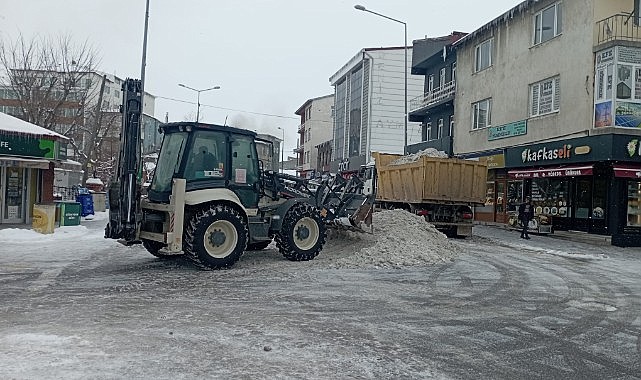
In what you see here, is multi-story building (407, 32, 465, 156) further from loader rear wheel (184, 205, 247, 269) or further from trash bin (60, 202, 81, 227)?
loader rear wheel (184, 205, 247, 269)

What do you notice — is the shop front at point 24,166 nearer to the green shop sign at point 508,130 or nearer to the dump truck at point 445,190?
the dump truck at point 445,190

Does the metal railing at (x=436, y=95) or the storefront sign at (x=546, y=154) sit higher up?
the metal railing at (x=436, y=95)

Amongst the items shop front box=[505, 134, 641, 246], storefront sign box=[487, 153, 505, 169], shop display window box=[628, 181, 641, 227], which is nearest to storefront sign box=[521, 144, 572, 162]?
shop front box=[505, 134, 641, 246]

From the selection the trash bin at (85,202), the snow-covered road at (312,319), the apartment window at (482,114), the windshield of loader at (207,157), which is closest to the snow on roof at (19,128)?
the trash bin at (85,202)

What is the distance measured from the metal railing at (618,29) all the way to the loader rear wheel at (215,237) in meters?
15.7

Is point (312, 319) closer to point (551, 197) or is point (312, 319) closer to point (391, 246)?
→ point (391, 246)

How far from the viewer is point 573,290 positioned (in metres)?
10.5

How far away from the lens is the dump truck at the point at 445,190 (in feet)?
63.7

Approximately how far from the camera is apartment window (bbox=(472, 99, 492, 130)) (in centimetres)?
2834

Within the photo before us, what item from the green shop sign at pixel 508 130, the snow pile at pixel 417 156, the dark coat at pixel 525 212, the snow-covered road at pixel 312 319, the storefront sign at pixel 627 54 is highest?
the storefront sign at pixel 627 54

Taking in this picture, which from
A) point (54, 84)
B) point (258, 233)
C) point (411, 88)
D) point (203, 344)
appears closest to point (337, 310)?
point (203, 344)

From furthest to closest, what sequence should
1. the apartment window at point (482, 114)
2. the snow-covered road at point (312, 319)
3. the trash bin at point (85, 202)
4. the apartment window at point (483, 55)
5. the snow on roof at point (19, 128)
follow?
the apartment window at point (483, 55) → the apartment window at point (482, 114) → the trash bin at point (85, 202) → the snow on roof at point (19, 128) → the snow-covered road at point (312, 319)

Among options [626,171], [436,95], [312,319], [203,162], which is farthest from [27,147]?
[436,95]

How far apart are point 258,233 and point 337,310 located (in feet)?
13.8
